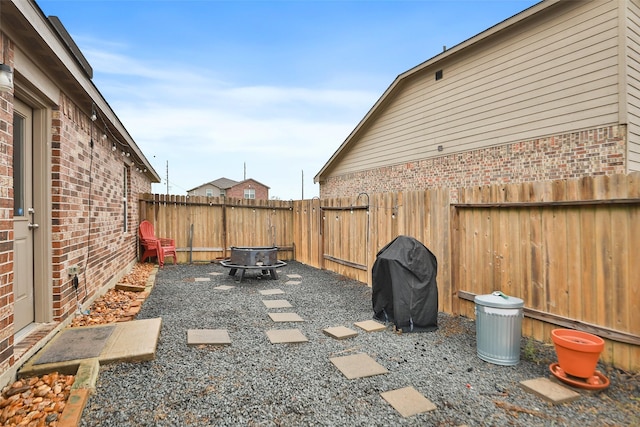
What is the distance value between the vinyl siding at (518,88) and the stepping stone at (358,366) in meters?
6.07

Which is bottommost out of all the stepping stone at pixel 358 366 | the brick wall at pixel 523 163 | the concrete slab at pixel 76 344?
the stepping stone at pixel 358 366

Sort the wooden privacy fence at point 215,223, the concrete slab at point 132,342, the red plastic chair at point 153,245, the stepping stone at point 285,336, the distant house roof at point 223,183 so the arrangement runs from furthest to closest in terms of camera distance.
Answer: the distant house roof at point 223,183, the wooden privacy fence at point 215,223, the red plastic chair at point 153,245, the stepping stone at point 285,336, the concrete slab at point 132,342

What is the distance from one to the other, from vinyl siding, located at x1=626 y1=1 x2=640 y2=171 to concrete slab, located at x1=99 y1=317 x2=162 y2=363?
25.1 ft

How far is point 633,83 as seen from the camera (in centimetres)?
589

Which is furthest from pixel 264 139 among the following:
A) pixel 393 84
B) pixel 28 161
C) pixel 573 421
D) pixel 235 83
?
pixel 573 421

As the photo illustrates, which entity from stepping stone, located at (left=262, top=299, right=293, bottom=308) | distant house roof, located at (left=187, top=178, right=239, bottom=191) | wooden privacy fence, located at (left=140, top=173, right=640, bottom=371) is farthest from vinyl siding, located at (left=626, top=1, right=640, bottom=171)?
distant house roof, located at (left=187, top=178, right=239, bottom=191)

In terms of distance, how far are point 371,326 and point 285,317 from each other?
1.22 meters

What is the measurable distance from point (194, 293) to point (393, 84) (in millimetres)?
8593

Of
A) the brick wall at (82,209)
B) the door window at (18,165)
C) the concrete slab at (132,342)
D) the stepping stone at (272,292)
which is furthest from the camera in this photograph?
the stepping stone at (272,292)

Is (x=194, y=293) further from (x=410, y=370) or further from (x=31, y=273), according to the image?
(x=410, y=370)

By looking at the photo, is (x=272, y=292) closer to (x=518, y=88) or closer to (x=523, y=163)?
(x=523, y=163)

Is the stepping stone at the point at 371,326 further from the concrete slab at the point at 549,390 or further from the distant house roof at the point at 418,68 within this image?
the distant house roof at the point at 418,68

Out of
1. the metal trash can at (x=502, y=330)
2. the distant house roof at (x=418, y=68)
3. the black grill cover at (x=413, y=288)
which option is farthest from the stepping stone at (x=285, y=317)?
the distant house roof at (x=418, y=68)

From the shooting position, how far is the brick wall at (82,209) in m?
3.64
